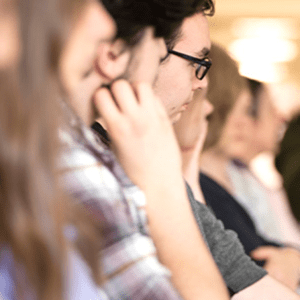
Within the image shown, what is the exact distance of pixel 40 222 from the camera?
448 mm

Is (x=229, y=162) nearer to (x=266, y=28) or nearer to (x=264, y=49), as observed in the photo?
(x=266, y=28)

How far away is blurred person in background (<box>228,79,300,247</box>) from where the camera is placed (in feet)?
7.14

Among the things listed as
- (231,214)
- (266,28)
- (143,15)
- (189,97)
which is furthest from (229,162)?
(266,28)

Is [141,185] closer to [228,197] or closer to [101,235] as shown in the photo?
[101,235]

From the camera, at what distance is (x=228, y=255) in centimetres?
98

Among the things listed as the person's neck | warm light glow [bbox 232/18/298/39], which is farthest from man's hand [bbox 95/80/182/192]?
warm light glow [bbox 232/18/298/39]

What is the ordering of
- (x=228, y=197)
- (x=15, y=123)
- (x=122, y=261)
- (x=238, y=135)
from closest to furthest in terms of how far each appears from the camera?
1. (x=15, y=123)
2. (x=122, y=261)
3. (x=228, y=197)
4. (x=238, y=135)

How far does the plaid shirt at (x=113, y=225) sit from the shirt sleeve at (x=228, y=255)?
0.39m

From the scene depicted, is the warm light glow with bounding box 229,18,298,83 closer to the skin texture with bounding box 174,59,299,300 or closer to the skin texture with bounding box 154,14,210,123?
the skin texture with bounding box 174,59,299,300

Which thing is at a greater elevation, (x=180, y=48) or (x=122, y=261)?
(x=180, y=48)

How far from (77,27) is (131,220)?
0.25 m

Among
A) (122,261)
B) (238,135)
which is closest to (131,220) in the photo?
(122,261)

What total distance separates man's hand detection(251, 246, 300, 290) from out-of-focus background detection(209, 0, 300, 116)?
2649mm

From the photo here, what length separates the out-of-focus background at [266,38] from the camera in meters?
4.25
